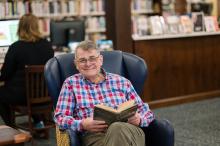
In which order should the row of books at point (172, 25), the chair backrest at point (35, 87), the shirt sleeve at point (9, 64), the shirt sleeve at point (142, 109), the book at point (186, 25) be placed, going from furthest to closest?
1. the book at point (186, 25)
2. the row of books at point (172, 25)
3. the shirt sleeve at point (9, 64)
4. the chair backrest at point (35, 87)
5. the shirt sleeve at point (142, 109)

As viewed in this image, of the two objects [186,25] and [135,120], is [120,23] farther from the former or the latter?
[135,120]

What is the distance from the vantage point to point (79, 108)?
2771mm

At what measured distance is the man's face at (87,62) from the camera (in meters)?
2.80

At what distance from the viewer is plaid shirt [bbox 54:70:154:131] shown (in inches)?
107

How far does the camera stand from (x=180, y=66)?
5.98 m

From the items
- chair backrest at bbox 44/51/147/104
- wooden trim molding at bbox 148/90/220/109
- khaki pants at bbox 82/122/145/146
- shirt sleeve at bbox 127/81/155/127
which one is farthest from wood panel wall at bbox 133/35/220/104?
khaki pants at bbox 82/122/145/146

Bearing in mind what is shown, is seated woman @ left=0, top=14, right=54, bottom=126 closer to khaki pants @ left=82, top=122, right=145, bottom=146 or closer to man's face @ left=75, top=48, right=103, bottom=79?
man's face @ left=75, top=48, right=103, bottom=79

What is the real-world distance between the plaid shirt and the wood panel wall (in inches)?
109

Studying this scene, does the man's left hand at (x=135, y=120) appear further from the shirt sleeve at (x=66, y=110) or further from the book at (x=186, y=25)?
the book at (x=186, y=25)

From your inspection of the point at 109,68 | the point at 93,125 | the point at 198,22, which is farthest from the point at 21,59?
the point at 198,22

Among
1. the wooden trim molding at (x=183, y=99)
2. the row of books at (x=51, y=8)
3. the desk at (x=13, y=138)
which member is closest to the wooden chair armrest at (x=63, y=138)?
the desk at (x=13, y=138)

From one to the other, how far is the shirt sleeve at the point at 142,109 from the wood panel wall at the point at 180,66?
108 inches

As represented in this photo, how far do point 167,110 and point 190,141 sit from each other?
1.40 meters

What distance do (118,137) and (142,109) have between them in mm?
440
